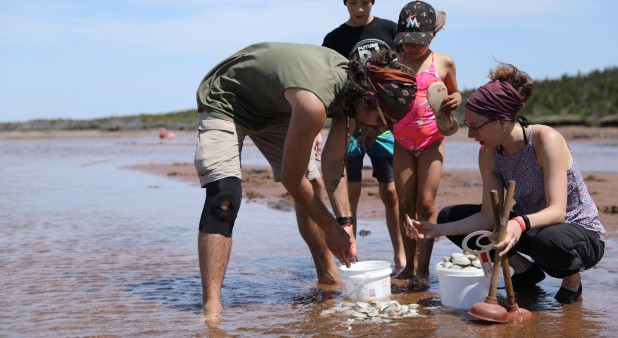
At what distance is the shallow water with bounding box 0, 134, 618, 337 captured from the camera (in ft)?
13.5

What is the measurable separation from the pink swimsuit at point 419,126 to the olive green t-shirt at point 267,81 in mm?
814

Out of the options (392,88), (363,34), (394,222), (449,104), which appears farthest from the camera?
(394,222)

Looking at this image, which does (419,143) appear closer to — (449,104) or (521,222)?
(449,104)

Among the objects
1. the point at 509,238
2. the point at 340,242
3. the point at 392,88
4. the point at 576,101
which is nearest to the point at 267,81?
the point at 392,88

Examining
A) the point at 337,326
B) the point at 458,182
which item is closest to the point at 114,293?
the point at 337,326

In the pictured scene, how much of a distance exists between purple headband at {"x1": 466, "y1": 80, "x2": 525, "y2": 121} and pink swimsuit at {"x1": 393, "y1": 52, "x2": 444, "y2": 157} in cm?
87

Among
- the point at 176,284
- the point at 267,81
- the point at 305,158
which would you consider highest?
the point at 267,81

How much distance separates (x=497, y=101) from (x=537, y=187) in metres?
0.56

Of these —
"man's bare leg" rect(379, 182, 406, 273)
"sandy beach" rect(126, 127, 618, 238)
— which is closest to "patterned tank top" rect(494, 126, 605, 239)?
"man's bare leg" rect(379, 182, 406, 273)

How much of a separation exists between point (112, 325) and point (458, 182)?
8453 mm

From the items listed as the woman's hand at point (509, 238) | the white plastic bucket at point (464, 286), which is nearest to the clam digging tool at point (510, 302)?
the woman's hand at point (509, 238)

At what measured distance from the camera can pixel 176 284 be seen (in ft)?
17.6

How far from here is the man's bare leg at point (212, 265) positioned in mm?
4316

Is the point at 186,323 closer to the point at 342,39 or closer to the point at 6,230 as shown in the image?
the point at 342,39
